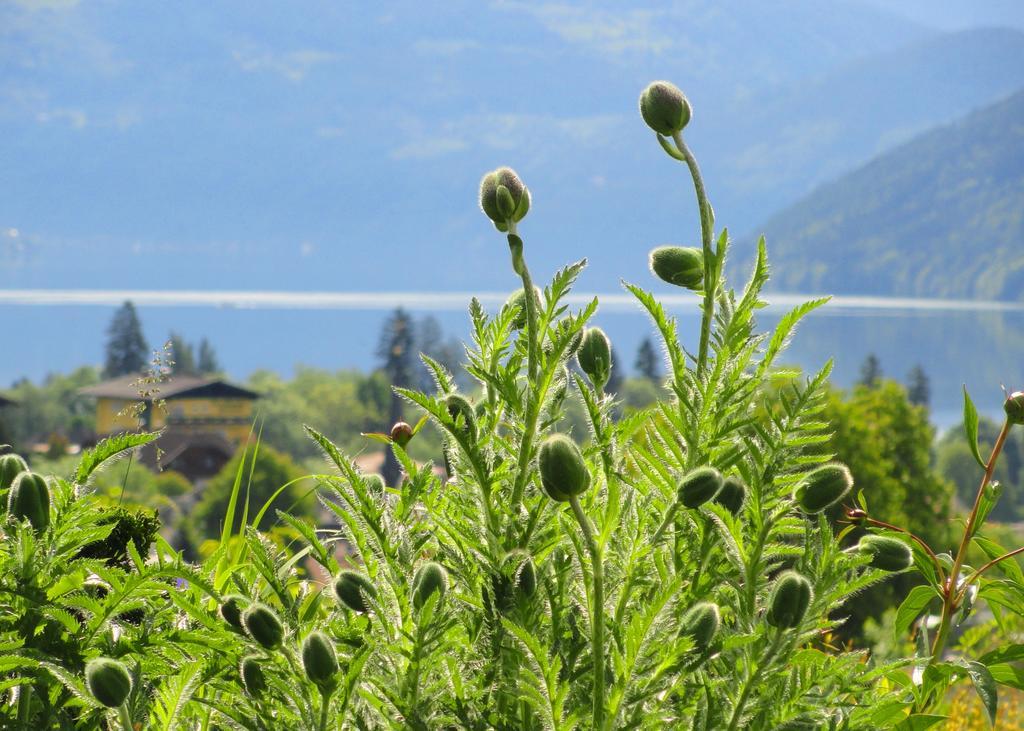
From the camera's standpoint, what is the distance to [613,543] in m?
0.72

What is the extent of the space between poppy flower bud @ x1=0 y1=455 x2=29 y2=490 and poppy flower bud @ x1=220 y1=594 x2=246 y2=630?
23cm

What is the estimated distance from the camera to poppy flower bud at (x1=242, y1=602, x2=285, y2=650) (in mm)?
574

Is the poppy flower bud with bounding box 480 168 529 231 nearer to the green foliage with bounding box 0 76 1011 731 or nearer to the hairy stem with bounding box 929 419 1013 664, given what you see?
the green foliage with bounding box 0 76 1011 731

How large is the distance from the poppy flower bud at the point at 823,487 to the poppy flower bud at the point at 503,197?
25 centimetres

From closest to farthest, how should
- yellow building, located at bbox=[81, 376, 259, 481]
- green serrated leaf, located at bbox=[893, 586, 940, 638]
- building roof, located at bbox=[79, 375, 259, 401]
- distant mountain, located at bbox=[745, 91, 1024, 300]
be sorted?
green serrated leaf, located at bbox=[893, 586, 940, 638] < building roof, located at bbox=[79, 375, 259, 401] < yellow building, located at bbox=[81, 376, 259, 481] < distant mountain, located at bbox=[745, 91, 1024, 300]

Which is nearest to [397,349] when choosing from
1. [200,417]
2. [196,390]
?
[200,417]

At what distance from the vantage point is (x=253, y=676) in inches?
24.8

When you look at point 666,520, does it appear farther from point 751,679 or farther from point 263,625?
point 263,625

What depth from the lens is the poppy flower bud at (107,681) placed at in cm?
54

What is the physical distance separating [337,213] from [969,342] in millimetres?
97985

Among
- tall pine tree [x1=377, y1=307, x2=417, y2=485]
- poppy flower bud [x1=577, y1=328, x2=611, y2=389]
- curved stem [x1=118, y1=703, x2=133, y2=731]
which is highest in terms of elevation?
poppy flower bud [x1=577, y1=328, x2=611, y2=389]

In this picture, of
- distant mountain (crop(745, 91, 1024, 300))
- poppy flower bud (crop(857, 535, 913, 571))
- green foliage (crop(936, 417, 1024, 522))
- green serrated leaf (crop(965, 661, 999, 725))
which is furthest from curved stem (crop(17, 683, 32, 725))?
distant mountain (crop(745, 91, 1024, 300))

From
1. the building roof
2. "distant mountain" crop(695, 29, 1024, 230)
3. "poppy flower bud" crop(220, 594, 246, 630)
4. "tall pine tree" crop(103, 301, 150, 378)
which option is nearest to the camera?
"poppy flower bud" crop(220, 594, 246, 630)

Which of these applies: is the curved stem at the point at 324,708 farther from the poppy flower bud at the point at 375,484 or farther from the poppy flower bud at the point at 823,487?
the poppy flower bud at the point at 823,487
